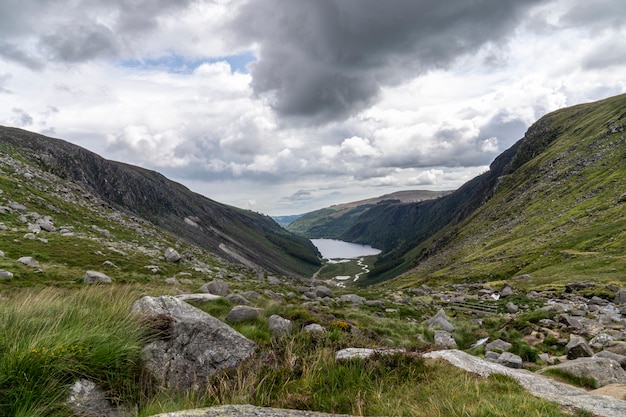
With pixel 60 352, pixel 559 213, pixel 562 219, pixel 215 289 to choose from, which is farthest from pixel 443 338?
pixel 559 213

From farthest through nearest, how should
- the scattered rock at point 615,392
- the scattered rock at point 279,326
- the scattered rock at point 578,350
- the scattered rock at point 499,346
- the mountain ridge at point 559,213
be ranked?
the mountain ridge at point 559,213
the scattered rock at point 499,346
the scattered rock at point 578,350
the scattered rock at point 279,326
the scattered rock at point 615,392

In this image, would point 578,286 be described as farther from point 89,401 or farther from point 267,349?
point 89,401

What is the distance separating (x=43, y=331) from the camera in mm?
5535

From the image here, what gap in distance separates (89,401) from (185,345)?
2822mm

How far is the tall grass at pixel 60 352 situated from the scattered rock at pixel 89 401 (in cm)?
11

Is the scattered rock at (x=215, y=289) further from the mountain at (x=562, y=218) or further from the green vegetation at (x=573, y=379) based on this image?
the mountain at (x=562, y=218)

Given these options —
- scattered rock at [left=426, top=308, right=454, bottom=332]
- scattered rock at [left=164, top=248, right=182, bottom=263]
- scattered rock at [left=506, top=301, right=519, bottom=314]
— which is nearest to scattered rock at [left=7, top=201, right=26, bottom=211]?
scattered rock at [left=164, top=248, right=182, bottom=263]

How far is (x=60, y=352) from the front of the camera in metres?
5.07

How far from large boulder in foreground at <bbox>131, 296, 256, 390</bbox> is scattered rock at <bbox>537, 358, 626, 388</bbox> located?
952 centimetres

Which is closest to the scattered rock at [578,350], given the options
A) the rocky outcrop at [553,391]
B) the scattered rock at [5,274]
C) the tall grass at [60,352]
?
the rocky outcrop at [553,391]

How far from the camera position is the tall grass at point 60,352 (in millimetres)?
4449

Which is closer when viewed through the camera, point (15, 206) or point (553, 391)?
point (553, 391)

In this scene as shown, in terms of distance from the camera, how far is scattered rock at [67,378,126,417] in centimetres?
484

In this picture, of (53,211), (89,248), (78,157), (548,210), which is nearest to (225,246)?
Answer: (78,157)
